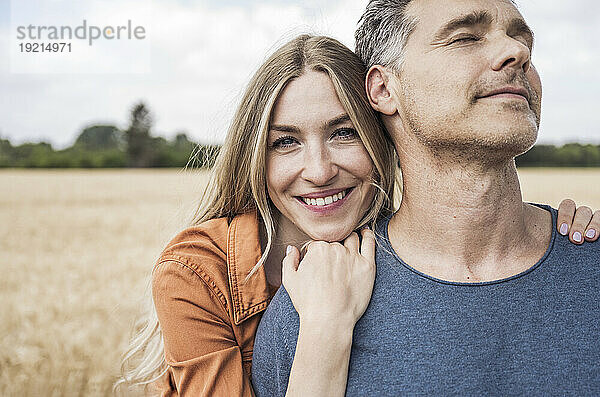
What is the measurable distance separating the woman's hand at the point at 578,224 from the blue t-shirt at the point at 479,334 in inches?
1.7

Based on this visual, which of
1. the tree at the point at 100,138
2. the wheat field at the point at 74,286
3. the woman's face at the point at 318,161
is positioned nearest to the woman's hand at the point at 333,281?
the woman's face at the point at 318,161

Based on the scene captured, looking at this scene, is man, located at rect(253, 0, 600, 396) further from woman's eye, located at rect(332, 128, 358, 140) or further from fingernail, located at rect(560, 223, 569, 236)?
woman's eye, located at rect(332, 128, 358, 140)

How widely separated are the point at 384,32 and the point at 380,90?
22 centimetres

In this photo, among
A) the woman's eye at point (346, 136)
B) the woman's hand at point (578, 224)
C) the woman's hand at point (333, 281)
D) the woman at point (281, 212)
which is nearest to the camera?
the woman's hand at point (333, 281)

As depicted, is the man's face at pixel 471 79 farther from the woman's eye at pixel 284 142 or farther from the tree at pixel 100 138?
the tree at pixel 100 138

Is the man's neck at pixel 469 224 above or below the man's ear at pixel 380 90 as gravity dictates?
below

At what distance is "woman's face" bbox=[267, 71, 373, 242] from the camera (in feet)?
8.84

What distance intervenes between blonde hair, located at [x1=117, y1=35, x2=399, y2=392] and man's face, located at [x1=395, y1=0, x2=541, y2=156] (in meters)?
0.25

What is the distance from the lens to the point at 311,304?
94.7 inches

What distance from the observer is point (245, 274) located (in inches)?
114

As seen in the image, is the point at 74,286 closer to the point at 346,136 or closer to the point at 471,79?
the point at 346,136

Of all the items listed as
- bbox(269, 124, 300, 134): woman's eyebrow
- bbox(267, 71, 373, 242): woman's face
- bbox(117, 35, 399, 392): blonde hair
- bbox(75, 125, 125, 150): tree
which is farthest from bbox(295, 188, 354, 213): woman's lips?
bbox(75, 125, 125, 150): tree

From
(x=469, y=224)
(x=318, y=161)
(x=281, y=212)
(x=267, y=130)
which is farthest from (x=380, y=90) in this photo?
(x=281, y=212)

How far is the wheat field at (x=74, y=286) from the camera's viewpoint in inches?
221
